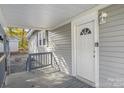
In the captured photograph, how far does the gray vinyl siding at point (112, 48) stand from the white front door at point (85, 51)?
52cm

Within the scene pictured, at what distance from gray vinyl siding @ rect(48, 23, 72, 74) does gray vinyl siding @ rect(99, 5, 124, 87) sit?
7.42 ft

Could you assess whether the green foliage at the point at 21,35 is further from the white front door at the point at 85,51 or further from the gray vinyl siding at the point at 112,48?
the gray vinyl siding at the point at 112,48

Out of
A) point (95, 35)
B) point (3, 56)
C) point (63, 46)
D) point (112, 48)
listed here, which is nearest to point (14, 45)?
point (63, 46)

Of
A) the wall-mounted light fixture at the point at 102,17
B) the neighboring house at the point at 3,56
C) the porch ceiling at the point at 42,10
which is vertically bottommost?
the neighboring house at the point at 3,56

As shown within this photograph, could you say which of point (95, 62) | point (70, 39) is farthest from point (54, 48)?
point (95, 62)

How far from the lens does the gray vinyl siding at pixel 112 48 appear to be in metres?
3.65

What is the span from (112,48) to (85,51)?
135cm

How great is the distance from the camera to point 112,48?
12.8ft

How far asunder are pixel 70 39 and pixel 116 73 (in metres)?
2.82

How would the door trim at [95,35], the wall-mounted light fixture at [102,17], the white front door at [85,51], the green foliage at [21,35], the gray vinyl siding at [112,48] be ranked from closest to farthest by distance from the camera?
the gray vinyl siding at [112,48] < the wall-mounted light fixture at [102,17] < the door trim at [95,35] < the white front door at [85,51] < the green foliage at [21,35]

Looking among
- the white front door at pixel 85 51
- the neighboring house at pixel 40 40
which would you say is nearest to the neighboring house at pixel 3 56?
the white front door at pixel 85 51

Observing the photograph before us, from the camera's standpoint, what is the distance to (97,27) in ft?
14.5

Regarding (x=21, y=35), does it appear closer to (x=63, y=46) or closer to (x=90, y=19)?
(x=63, y=46)

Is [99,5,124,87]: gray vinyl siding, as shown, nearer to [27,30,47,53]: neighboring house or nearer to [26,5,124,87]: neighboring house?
[26,5,124,87]: neighboring house
